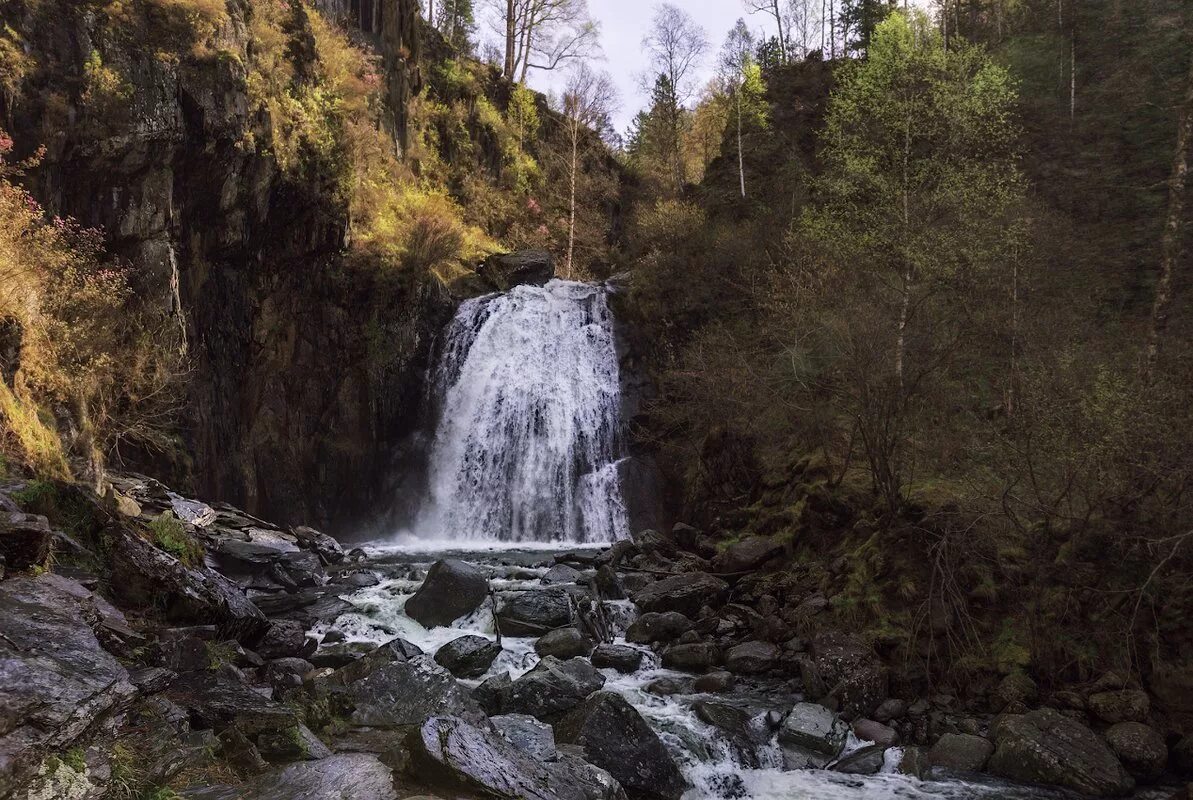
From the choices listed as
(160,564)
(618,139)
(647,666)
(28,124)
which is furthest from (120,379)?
(618,139)

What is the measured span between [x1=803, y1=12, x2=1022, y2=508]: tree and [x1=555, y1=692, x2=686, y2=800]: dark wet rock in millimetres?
7819

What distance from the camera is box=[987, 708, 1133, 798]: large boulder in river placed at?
7.06 metres

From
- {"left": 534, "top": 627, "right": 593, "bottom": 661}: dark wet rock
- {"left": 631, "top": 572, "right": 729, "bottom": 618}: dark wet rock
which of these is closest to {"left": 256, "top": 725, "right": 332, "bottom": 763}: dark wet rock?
{"left": 534, "top": 627, "right": 593, "bottom": 661}: dark wet rock

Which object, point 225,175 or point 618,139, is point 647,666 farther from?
point 618,139

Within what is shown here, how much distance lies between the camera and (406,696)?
770 centimetres

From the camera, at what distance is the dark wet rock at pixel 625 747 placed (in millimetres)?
6699

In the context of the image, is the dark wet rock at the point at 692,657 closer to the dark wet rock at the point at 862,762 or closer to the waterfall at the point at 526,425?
the dark wet rock at the point at 862,762

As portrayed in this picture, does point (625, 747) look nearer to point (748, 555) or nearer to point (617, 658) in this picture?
point (617, 658)

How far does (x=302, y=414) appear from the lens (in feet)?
66.2

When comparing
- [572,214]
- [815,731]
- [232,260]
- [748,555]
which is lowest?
[815,731]

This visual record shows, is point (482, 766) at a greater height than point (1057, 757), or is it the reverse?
point (482, 766)

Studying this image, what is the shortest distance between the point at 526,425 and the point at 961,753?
15460 mm

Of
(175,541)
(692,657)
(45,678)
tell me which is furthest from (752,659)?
(175,541)

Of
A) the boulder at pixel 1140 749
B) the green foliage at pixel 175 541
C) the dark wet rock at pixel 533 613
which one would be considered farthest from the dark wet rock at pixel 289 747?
the boulder at pixel 1140 749
